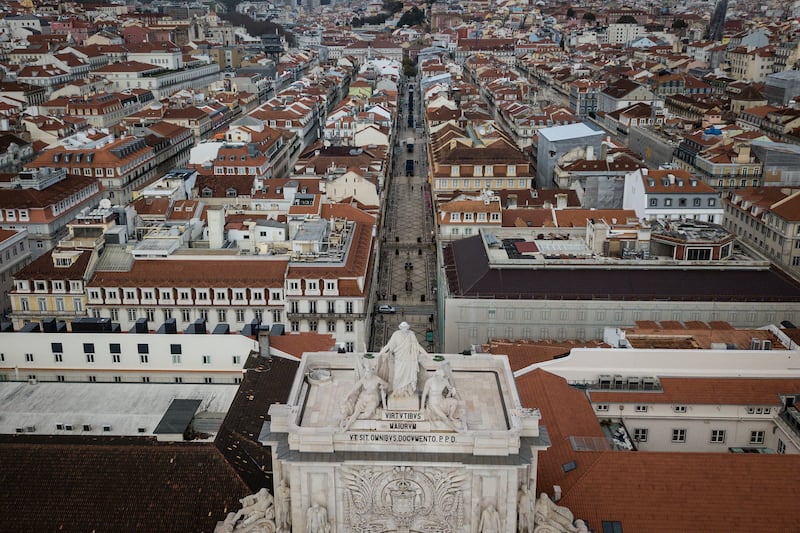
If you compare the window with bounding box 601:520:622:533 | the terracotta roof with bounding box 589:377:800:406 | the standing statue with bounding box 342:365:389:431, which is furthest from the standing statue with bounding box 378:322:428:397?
the terracotta roof with bounding box 589:377:800:406

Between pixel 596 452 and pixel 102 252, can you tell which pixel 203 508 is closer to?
pixel 596 452

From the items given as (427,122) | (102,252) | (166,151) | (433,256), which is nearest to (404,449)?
(102,252)

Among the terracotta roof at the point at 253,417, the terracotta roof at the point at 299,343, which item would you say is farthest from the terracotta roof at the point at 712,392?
the terracotta roof at the point at 253,417

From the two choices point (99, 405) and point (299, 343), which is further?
point (299, 343)

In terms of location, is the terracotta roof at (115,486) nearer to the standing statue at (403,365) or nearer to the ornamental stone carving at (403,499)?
the ornamental stone carving at (403,499)

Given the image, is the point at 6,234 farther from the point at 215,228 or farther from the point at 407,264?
the point at 407,264

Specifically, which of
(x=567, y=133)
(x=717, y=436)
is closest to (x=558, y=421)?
(x=717, y=436)
